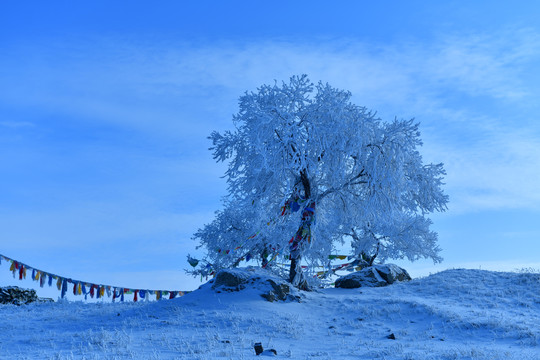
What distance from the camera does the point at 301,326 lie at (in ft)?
51.6

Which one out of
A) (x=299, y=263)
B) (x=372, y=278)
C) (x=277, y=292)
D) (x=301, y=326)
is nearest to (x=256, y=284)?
(x=277, y=292)

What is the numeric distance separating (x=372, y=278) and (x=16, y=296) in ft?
54.4

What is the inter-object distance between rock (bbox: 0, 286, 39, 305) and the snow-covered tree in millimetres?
11295

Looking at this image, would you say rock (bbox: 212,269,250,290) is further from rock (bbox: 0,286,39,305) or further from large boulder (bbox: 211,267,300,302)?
rock (bbox: 0,286,39,305)

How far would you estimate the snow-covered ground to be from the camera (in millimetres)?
12250

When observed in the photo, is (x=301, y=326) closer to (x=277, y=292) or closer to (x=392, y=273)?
(x=277, y=292)

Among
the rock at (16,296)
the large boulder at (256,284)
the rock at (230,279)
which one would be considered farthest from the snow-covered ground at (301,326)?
the rock at (16,296)

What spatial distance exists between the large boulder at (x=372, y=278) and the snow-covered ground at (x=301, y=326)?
0.89 metres

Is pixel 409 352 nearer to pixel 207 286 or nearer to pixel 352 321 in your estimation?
pixel 352 321

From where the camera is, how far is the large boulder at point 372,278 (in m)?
23.6

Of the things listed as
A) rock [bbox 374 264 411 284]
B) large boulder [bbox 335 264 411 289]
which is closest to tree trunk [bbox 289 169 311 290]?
large boulder [bbox 335 264 411 289]

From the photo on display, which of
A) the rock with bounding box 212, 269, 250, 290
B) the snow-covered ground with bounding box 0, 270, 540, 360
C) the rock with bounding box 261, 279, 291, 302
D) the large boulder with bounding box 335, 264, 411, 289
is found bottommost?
the snow-covered ground with bounding box 0, 270, 540, 360

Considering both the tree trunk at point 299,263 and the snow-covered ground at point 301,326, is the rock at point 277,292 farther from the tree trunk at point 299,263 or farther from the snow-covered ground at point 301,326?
the tree trunk at point 299,263

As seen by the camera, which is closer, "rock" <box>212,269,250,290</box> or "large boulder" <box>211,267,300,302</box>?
"large boulder" <box>211,267,300,302</box>
